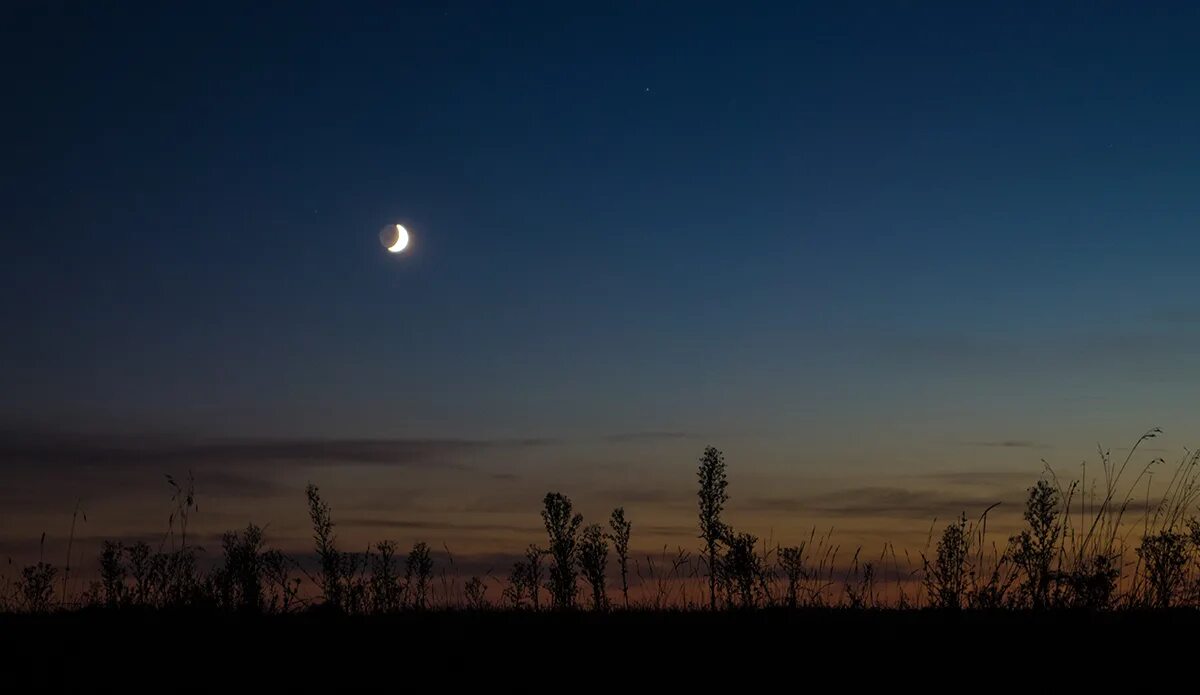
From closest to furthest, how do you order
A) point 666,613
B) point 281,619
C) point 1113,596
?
1. point 281,619
2. point 666,613
3. point 1113,596

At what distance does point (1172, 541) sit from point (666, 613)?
6765 mm

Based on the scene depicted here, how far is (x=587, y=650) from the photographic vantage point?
8.20m

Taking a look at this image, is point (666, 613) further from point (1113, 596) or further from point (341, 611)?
point (1113, 596)

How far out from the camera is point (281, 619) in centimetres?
966

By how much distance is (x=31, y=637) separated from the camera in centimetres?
873

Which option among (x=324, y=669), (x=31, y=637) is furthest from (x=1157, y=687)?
(x=31, y=637)

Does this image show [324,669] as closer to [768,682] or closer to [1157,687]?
[768,682]

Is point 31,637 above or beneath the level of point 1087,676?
above

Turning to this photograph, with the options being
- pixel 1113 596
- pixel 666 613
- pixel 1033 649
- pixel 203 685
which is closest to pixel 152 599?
pixel 203 685

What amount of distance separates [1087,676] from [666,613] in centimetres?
411

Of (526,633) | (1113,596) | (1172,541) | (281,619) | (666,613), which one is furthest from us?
(1172,541)

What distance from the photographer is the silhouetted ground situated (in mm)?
7438

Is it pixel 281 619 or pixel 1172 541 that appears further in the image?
pixel 1172 541

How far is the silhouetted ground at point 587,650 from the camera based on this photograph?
→ 7.44 meters
